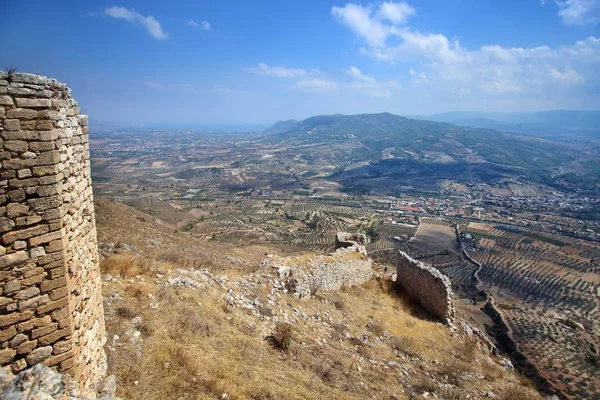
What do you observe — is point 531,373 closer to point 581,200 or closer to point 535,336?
point 535,336

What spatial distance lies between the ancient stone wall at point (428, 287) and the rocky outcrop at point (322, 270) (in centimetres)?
188

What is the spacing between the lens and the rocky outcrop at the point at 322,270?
13.6m

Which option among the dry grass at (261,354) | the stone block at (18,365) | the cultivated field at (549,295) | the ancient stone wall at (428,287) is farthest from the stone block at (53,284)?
the cultivated field at (549,295)

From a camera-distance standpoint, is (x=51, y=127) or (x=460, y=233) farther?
(x=460, y=233)

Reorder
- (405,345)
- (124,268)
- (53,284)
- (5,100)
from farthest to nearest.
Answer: (405,345), (124,268), (53,284), (5,100)

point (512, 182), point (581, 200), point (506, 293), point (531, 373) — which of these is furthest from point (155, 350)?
point (512, 182)

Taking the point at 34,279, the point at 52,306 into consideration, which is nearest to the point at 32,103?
the point at 34,279

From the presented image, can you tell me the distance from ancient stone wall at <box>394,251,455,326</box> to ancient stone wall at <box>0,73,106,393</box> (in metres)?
14.2

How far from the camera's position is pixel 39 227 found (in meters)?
4.34

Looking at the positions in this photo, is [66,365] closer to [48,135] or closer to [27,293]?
[27,293]

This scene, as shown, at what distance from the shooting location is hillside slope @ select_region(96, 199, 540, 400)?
21.9 feet

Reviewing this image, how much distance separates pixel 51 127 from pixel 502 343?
37194 millimetres

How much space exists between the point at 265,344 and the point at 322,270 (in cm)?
653

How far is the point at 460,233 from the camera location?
8344 cm
